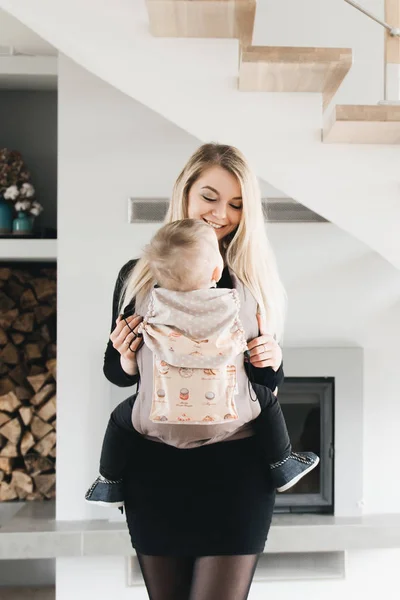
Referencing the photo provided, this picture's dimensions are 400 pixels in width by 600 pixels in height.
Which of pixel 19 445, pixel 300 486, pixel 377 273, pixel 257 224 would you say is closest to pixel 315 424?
pixel 300 486

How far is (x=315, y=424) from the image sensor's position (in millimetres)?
3121

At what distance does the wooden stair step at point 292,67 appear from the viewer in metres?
1.81

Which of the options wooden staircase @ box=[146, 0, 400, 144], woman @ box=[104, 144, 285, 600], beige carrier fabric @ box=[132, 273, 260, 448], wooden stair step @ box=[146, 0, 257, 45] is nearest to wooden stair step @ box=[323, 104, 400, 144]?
wooden staircase @ box=[146, 0, 400, 144]

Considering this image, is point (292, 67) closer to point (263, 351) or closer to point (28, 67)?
point (263, 351)

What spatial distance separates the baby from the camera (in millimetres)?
1348

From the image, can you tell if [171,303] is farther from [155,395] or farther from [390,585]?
[390,585]

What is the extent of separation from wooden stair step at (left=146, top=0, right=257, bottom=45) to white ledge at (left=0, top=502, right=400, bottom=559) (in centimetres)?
189

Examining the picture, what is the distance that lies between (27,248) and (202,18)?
1.58 metres

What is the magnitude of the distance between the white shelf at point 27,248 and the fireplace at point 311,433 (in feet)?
3.81

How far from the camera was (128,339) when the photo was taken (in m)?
1.46

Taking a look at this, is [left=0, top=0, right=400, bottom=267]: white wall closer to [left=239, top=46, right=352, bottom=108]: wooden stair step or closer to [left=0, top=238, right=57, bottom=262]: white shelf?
[left=239, top=46, right=352, bottom=108]: wooden stair step

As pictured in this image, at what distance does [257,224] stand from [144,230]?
4.94 feet


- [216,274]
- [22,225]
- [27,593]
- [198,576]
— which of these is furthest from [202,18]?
[27,593]

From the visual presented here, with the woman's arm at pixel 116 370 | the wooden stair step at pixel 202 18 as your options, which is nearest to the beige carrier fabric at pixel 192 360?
the woman's arm at pixel 116 370
